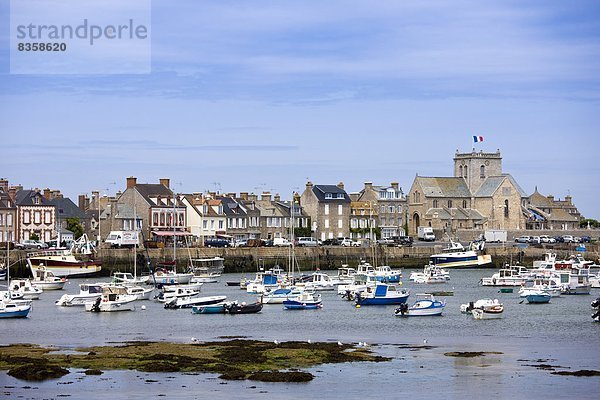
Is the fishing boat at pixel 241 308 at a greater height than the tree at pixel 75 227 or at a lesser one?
lesser

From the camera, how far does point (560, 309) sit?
238ft

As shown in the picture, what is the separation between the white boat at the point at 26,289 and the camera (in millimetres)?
80125

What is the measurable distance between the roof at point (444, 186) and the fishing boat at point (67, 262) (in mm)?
59174

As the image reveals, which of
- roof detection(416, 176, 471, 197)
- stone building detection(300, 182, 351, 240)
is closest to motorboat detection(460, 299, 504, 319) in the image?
stone building detection(300, 182, 351, 240)

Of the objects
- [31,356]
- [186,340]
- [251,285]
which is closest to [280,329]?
[186,340]

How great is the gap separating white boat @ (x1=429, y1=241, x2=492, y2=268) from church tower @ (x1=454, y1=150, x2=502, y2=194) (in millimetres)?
35510

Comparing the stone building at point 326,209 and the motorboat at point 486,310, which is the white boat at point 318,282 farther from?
the stone building at point 326,209

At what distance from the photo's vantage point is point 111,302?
2793 inches

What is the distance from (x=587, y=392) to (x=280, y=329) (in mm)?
22734

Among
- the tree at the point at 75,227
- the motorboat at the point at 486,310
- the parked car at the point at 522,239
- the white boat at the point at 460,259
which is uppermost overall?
the tree at the point at 75,227

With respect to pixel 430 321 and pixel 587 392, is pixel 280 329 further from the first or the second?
pixel 587 392

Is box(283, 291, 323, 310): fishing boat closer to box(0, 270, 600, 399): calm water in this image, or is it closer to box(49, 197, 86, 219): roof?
box(0, 270, 600, 399): calm water

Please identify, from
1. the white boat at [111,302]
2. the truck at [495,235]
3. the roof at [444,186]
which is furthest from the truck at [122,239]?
the roof at [444,186]

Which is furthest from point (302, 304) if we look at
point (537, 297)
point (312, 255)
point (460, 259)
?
point (460, 259)
